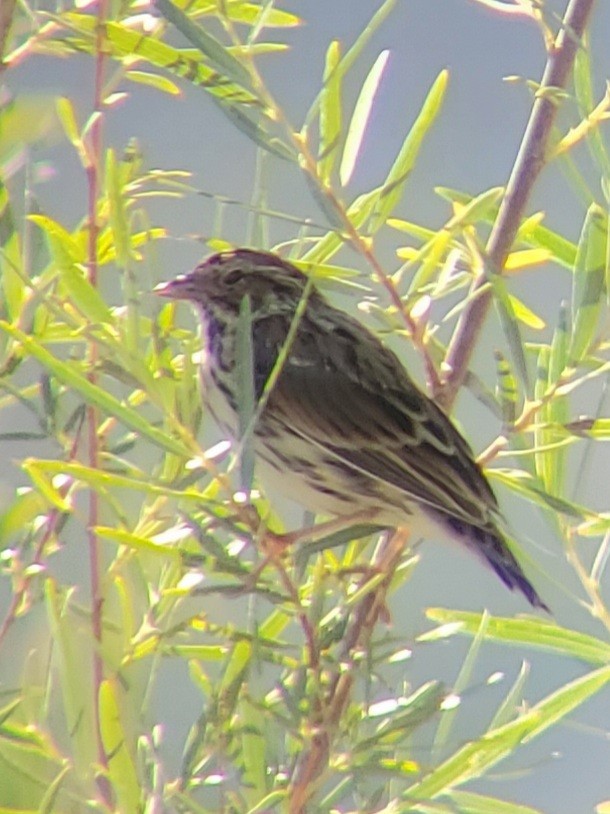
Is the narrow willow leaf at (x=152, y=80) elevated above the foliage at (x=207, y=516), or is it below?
above

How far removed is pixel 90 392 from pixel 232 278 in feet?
2.70

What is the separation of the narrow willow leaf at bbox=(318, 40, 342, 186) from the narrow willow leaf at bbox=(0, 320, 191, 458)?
20 cm

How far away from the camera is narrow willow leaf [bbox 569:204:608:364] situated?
3.33 ft

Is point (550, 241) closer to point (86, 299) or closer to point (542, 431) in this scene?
point (542, 431)

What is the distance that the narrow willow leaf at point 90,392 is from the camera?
0.81 meters

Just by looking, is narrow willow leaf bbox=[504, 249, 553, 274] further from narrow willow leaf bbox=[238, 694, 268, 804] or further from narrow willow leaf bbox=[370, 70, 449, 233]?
narrow willow leaf bbox=[238, 694, 268, 804]

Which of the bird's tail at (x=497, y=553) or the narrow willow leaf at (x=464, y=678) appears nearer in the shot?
the narrow willow leaf at (x=464, y=678)

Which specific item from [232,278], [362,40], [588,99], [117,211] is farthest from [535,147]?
[232,278]

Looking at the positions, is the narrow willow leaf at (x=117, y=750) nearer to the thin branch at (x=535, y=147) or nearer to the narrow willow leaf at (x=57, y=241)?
the narrow willow leaf at (x=57, y=241)

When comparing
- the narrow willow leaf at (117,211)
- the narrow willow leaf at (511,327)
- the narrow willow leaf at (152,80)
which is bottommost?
the narrow willow leaf at (511,327)

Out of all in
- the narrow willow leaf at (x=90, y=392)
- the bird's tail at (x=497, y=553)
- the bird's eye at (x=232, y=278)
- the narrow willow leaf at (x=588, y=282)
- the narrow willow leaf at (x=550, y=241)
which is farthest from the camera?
the bird's eye at (x=232, y=278)

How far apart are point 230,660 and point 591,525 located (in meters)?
0.28

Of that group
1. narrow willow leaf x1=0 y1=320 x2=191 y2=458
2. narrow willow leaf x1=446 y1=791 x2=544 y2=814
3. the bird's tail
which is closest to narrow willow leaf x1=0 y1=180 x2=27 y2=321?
narrow willow leaf x1=0 y1=320 x2=191 y2=458

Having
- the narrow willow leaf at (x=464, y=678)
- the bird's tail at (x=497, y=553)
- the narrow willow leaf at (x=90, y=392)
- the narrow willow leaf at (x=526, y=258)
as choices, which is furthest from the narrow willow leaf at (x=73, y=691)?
the bird's tail at (x=497, y=553)
